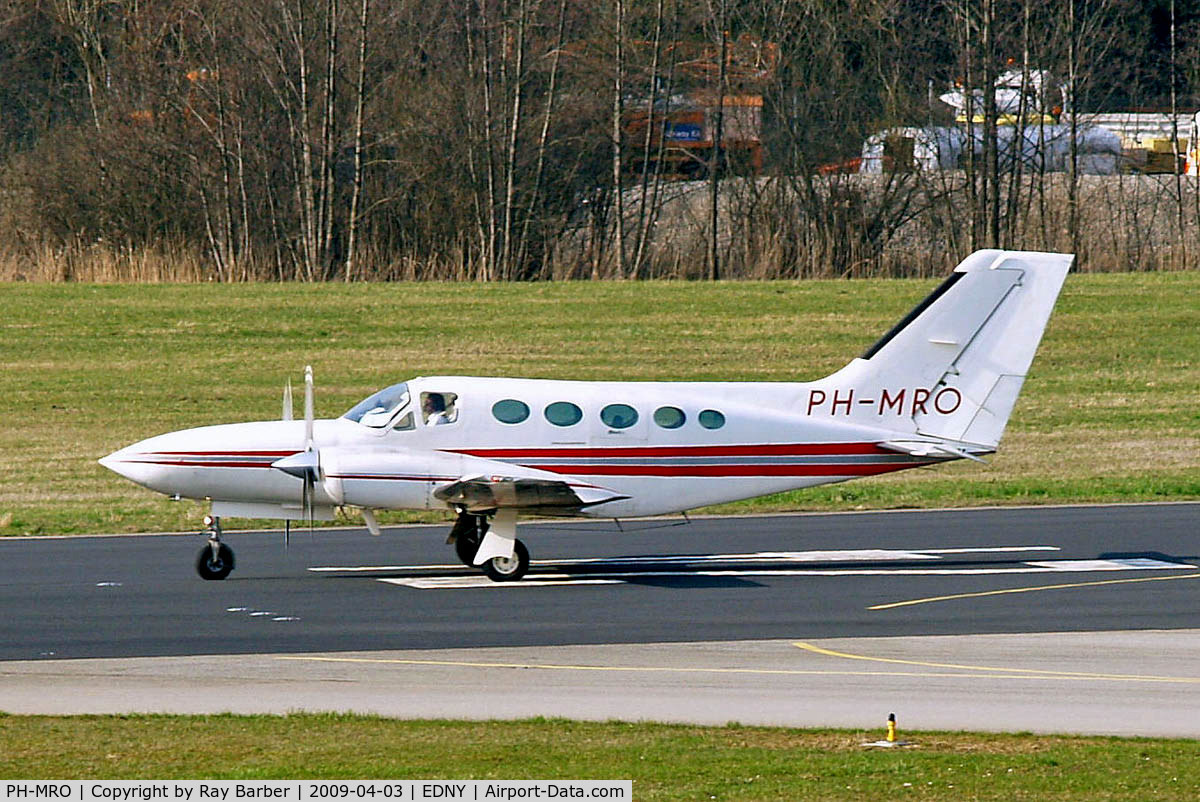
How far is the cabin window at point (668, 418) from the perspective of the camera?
2066 centimetres

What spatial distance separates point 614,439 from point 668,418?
687 millimetres

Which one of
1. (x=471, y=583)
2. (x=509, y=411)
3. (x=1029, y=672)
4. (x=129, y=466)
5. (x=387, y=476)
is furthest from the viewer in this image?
(x=509, y=411)

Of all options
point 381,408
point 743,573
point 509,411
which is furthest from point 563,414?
point 743,573

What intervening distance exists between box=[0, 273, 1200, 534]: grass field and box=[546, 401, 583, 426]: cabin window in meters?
8.62

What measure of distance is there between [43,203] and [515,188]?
542 inches

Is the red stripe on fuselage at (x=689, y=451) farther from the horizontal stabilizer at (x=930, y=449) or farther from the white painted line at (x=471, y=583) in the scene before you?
the white painted line at (x=471, y=583)

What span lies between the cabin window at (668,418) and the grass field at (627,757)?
8.02 metres

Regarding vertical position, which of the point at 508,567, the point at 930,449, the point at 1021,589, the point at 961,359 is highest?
the point at 961,359

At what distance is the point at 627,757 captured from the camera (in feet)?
38.2

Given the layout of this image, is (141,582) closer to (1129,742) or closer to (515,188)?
(1129,742)

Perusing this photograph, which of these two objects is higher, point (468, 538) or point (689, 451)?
point (689, 451)

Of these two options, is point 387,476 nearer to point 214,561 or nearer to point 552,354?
point 214,561


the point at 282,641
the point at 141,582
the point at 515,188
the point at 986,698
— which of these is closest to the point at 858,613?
the point at 986,698

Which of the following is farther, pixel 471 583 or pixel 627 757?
pixel 471 583
